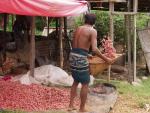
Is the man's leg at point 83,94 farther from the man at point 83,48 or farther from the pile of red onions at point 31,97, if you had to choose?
the pile of red onions at point 31,97

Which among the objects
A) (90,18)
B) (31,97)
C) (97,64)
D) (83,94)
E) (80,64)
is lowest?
(31,97)

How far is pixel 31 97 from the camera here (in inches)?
391

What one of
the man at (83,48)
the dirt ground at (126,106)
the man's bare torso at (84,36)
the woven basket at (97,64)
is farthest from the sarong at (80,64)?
the woven basket at (97,64)

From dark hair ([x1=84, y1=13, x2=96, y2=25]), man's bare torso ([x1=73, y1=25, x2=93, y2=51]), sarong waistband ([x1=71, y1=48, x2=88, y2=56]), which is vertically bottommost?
sarong waistband ([x1=71, y1=48, x2=88, y2=56])

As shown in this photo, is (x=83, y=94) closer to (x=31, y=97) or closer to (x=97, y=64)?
(x=31, y=97)

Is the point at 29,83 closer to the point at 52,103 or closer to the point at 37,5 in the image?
the point at 52,103

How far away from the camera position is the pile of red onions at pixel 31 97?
9203 mm

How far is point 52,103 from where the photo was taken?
962 centimetres

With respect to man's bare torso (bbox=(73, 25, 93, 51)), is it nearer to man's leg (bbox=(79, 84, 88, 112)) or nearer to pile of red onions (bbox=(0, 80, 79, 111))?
man's leg (bbox=(79, 84, 88, 112))

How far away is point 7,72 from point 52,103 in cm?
364

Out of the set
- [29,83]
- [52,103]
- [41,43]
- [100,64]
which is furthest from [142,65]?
[52,103]

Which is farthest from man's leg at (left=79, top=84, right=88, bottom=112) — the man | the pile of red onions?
the pile of red onions

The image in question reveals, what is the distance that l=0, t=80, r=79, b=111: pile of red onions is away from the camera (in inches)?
362

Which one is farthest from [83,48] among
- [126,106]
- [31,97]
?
[126,106]
